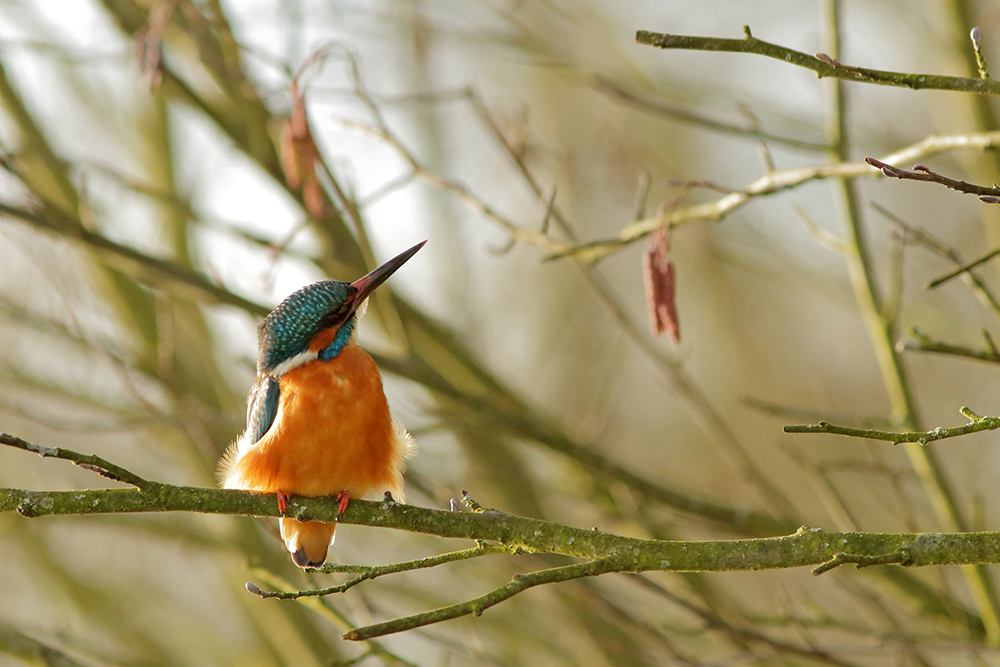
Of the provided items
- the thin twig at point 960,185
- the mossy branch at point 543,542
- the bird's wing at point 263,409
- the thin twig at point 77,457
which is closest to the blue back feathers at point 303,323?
the bird's wing at point 263,409

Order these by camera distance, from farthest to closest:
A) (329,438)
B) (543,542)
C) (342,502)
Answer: (329,438) < (342,502) < (543,542)

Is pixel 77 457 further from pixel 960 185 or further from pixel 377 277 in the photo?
pixel 960 185

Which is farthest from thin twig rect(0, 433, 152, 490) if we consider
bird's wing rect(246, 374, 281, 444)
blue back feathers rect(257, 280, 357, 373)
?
blue back feathers rect(257, 280, 357, 373)

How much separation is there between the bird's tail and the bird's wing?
408 millimetres

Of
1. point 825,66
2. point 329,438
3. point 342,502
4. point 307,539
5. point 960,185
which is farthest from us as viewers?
point 307,539

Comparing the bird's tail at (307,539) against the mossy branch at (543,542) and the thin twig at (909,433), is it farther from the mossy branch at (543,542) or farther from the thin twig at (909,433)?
the thin twig at (909,433)

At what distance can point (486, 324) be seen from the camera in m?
8.28

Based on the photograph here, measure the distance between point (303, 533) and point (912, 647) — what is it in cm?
281

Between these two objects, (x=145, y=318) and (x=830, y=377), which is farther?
(x=830, y=377)

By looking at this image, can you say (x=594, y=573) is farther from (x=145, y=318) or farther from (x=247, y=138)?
(x=145, y=318)

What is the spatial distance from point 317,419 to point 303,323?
1.87ft

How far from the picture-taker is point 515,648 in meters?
6.80

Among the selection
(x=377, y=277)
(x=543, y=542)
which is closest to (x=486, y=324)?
(x=377, y=277)

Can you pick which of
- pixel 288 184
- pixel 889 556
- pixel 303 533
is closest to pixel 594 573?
pixel 889 556
